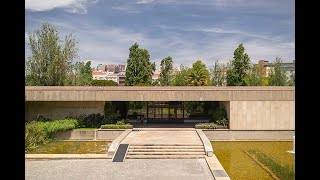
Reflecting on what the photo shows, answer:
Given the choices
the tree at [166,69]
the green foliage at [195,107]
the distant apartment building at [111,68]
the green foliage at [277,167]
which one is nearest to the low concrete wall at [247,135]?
the green foliage at [277,167]

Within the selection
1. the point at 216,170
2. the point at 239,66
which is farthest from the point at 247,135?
the point at 239,66

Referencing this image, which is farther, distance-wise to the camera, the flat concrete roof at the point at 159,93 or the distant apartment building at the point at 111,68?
the distant apartment building at the point at 111,68

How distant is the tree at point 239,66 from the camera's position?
48375 mm

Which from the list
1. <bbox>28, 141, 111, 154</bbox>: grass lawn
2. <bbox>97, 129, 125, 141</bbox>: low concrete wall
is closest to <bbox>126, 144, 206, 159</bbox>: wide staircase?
<bbox>28, 141, 111, 154</bbox>: grass lawn

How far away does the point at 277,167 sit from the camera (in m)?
16.6

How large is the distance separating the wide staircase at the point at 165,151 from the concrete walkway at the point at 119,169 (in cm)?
70

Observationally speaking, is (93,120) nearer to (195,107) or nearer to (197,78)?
(195,107)

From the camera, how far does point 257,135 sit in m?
26.5

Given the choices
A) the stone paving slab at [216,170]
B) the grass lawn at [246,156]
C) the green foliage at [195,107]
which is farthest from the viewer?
the green foliage at [195,107]

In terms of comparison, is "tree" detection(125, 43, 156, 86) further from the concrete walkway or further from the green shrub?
the concrete walkway

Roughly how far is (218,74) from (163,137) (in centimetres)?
3391

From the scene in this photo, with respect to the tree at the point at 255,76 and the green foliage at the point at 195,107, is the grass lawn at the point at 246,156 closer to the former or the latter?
the green foliage at the point at 195,107
